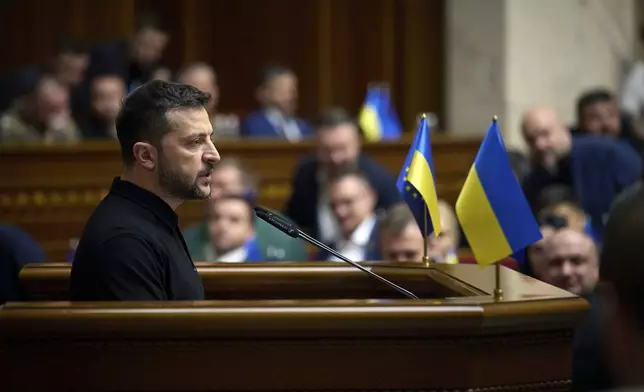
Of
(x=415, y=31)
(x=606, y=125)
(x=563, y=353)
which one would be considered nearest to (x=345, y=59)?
(x=415, y=31)

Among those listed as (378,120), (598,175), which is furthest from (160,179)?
(378,120)

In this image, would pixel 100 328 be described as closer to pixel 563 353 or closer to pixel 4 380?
pixel 4 380

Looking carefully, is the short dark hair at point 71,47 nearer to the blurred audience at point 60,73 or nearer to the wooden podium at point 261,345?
the blurred audience at point 60,73

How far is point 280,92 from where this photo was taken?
28.0 ft

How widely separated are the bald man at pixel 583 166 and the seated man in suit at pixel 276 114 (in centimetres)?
211

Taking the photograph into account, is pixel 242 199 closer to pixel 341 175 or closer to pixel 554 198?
pixel 341 175

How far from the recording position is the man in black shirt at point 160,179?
8.96ft

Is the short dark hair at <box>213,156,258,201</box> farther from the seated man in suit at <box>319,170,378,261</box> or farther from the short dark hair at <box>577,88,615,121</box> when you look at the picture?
the short dark hair at <box>577,88,615,121</box>

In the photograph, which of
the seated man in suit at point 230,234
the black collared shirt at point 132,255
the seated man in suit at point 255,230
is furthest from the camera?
the seated man in suit at point 255,230

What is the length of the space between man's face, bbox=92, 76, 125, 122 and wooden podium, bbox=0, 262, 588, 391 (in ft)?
19.0

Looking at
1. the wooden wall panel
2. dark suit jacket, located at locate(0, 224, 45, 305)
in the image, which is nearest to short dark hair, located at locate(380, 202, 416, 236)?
dark suit jacket, located at locate(0, 224, 45, 305)

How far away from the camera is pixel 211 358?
7.59 ft

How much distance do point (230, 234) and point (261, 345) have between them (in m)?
3.25

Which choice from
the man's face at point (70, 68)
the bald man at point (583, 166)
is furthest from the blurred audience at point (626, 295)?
the man's face at point (70, 68)
